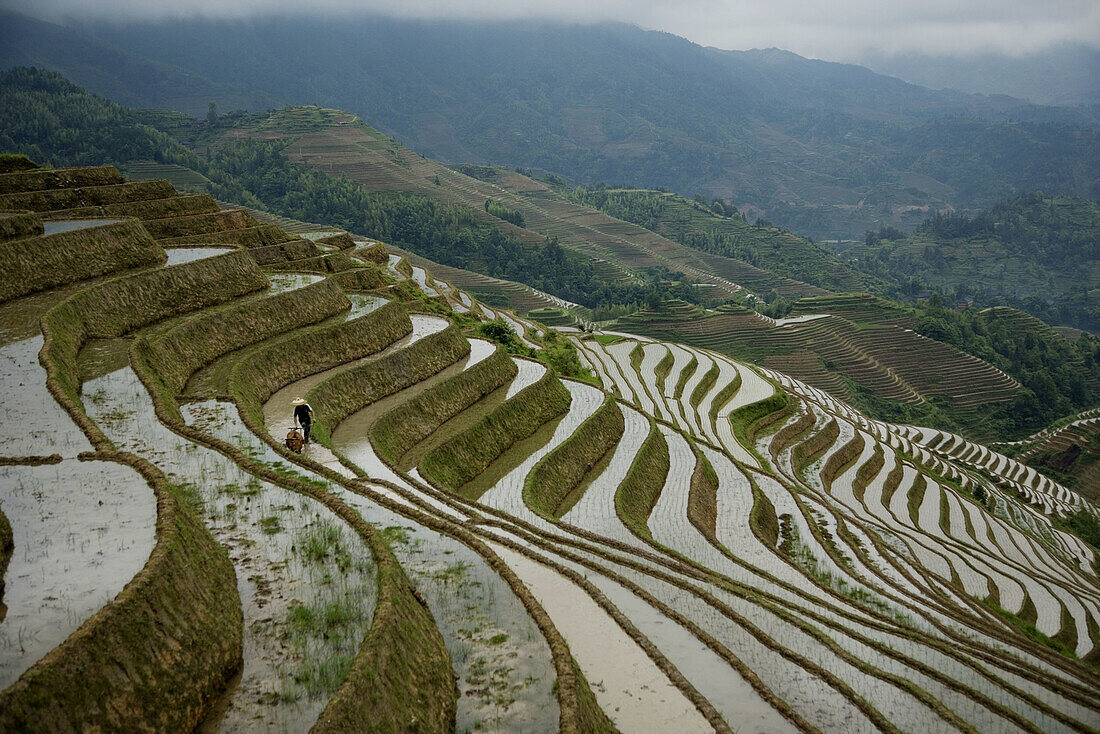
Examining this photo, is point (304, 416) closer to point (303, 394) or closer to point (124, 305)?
point (303, 394)

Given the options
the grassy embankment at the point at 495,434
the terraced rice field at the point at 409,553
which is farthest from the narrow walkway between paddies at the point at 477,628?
the grassy embankment at the point at 495,434

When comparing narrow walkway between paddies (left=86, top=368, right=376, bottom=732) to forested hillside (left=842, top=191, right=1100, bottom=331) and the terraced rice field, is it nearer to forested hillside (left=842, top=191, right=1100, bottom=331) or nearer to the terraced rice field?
the terraced rice field

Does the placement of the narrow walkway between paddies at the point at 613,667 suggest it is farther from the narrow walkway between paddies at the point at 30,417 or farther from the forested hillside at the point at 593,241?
the forested hillside at the point at 593,241

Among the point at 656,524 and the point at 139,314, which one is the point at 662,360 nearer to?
the point at 656,524

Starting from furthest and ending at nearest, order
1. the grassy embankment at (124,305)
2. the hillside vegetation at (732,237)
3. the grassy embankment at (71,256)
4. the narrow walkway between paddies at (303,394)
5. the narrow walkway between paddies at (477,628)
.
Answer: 1. the hillside vegetation at (732,237)
2. the grassy embankment at (71,256)
3. the narrow walkway between paddies at (303,394)
4. the grassy embankment at (124,305)
5. the narrow walkway between paddies at (477,628)

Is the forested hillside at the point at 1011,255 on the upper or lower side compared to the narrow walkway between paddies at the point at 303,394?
lower

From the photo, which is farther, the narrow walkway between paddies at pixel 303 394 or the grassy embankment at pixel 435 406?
the grassy embankment at pixel 435 406

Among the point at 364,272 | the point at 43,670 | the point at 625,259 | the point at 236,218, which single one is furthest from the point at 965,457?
the point at 625,259

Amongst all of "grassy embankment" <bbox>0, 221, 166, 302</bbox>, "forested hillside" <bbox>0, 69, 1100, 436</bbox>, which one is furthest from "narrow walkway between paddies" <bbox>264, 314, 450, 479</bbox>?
"forested hillside" <bbox>0, 69, 1100, 436</bbox>
